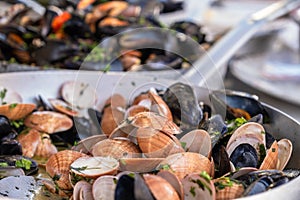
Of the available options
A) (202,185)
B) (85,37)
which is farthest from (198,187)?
(85,37)

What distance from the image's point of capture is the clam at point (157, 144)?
64 centimetres

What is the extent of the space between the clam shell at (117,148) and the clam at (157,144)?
0.05 feet

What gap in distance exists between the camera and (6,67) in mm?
1121

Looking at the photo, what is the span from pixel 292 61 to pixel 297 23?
9.7 inches

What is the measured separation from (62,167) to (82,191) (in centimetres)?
8

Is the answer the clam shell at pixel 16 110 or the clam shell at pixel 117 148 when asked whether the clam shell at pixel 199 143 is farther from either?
the clam shell at pixel 16 110

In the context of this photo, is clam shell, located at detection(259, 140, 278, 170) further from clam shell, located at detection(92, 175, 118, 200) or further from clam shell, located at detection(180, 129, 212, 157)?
clam shell, located at detection(92, 175, 118, 200)

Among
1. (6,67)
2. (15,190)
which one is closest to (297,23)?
(6,67)

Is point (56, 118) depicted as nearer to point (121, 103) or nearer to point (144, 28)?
point (121, 103)

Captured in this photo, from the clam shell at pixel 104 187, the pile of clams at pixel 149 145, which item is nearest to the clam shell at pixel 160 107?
the pile of clams at pixel 149 145

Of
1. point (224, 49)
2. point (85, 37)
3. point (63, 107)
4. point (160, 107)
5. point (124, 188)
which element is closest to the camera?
point (124, 188)

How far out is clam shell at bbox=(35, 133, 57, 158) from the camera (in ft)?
2.62

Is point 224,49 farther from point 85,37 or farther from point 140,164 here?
point 140,164

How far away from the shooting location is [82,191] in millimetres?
581
